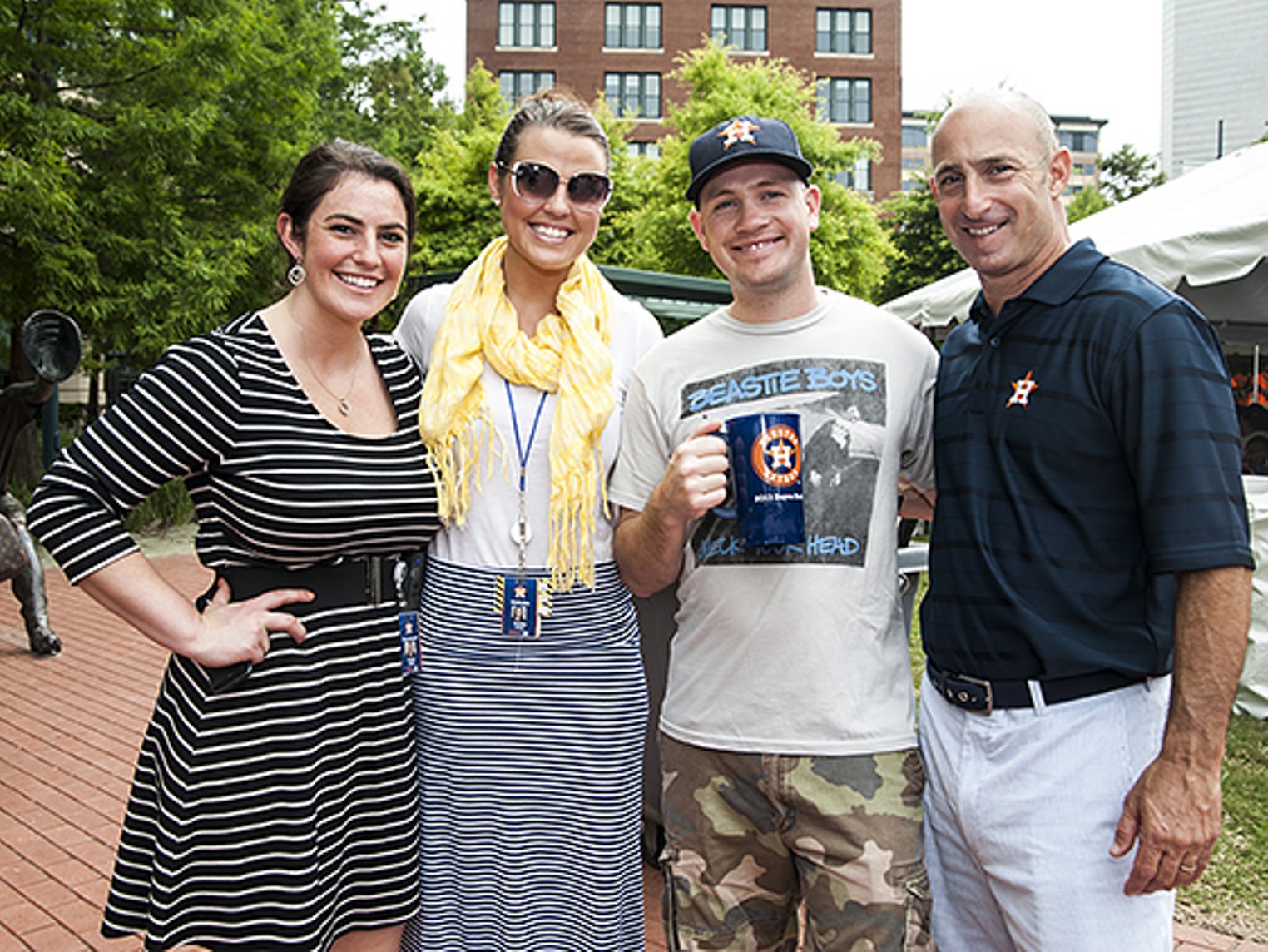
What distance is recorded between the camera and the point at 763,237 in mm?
2182

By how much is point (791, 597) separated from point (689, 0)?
45.4 meters

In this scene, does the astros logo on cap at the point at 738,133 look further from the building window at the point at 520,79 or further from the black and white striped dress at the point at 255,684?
the building window at the point at 520,79

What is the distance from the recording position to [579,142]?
244 cm


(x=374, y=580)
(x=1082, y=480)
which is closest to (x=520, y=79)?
(x=374, y=580)

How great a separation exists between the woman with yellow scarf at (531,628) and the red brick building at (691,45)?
42.2 m

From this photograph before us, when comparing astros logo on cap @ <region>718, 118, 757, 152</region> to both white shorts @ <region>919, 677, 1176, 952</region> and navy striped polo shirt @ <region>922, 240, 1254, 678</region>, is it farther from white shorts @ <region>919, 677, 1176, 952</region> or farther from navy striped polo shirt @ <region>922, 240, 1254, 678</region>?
white shorts @ <region>919, 677, 1176, 952</region>

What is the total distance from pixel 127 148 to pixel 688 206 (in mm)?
13840

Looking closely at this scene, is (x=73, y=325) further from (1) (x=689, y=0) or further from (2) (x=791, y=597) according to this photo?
(1) (x=689, y=0)

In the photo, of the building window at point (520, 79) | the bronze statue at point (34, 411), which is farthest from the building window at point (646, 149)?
the bronze statue at point (34, 411)

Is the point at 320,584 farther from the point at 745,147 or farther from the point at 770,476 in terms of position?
the point at 745,147

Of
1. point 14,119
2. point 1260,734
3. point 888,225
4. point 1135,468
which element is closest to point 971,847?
point 1135,468

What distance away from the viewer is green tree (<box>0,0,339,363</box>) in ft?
35.7

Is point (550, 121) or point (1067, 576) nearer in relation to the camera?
point (1067, 576)

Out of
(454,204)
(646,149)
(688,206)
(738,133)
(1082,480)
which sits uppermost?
(646,149)
